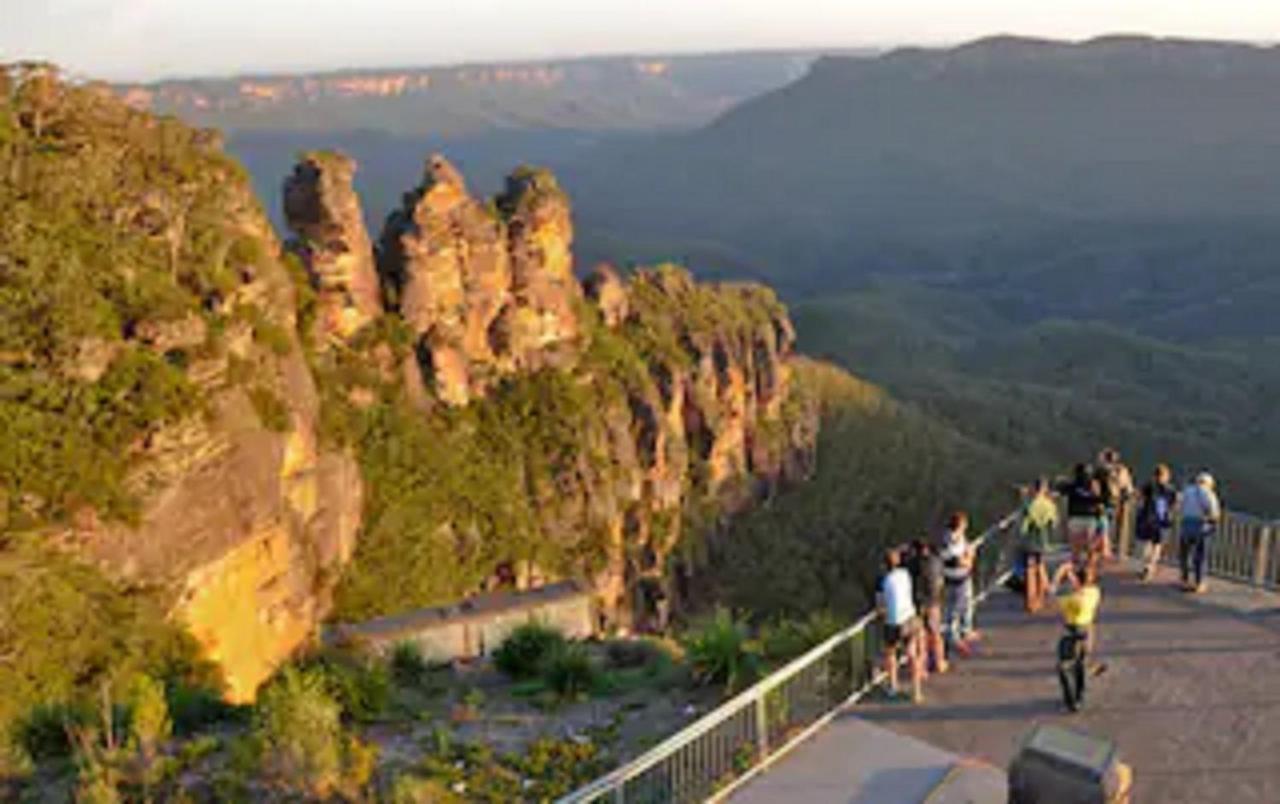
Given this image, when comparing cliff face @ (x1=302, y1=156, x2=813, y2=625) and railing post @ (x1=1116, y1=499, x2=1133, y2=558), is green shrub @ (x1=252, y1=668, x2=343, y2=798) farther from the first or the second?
cliff face @ (x1=302, y1=156, x2=813, y2=625)

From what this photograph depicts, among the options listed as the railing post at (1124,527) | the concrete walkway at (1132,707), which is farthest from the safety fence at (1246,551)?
the railing post at (1124,527)

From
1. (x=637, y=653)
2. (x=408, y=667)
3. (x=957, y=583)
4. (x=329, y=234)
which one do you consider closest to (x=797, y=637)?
(x=957, y=583)

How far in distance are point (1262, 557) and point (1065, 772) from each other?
34.9 feet

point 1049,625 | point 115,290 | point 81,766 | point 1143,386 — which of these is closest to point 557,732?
point 81,766

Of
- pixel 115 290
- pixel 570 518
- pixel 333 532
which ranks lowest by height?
pixel 570 518

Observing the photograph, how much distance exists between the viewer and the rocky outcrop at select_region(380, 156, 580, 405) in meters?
51.5

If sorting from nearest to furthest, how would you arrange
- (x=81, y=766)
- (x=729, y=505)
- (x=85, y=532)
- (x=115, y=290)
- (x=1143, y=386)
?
(x=81, y=766), (x=85, y=532), (x=115, y=290), (x=729, y=505), (x=1143, y=386)

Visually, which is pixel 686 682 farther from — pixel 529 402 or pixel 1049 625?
pixel 529 402

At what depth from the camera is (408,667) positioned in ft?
66.1

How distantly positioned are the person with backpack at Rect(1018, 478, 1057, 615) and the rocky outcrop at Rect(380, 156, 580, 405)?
36.6 meters

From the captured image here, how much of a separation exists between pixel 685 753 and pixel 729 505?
56922 mm

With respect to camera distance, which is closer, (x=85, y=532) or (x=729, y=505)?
(x=85, y=532)

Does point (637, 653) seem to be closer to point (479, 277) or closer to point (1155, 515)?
point (1155, 515)

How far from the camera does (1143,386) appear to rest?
5541 inches
